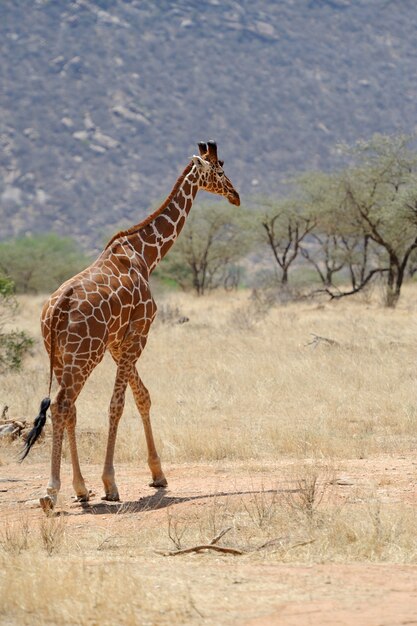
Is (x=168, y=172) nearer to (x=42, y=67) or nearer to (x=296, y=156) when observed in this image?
(x=296, y=156)

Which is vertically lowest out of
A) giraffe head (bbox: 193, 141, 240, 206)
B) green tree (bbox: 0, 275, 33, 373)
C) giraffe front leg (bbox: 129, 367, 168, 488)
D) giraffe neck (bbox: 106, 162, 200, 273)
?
giraffe front leg (bbox: 129, 367, 168, 488)

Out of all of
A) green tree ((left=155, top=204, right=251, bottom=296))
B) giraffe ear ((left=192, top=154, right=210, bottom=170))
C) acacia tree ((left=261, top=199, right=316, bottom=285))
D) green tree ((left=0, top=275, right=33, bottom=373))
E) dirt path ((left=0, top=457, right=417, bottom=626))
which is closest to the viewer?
dirt path ((left=0, top=457, right=417, bottom=626))

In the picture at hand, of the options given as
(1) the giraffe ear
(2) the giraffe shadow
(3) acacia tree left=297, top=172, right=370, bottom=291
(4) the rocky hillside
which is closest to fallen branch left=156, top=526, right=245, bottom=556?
(2) the giraffe shadow

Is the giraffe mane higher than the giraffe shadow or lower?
higher

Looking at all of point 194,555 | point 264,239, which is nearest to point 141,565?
point 194,555

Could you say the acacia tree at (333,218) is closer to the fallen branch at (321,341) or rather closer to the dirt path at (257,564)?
the fallen branch at (321,341)

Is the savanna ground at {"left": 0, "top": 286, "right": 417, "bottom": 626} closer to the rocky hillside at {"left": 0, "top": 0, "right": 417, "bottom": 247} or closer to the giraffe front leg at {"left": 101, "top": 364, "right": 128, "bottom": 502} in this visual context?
the giraffe front leg at {"left": 101, "top": 364, "right": 128, "bottom": 502}

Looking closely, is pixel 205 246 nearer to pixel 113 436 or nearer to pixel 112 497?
pixel 113 436

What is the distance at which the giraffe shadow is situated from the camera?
8.10 meters

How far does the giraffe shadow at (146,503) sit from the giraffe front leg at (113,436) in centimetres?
10

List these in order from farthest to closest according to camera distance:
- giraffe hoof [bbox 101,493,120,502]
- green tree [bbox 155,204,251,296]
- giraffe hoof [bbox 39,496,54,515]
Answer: green tree [bbox 155,204,251,296] → giraffe hoof [bbox 101,493,120,502] → giraffe hoof [bbox 39,496,54,515]

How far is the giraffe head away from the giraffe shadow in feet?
9.80

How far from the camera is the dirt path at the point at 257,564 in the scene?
5258 mm

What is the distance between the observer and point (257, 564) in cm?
623
